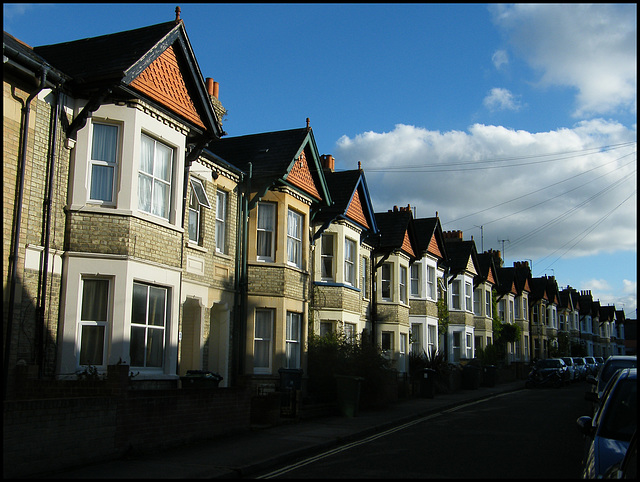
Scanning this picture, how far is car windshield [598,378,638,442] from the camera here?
7.39m

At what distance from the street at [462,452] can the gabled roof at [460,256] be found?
19.5 meters

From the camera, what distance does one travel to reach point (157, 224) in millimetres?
13594

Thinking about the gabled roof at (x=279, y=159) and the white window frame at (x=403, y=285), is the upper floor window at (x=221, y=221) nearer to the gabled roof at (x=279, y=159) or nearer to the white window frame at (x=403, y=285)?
the gabled roof at (x=279, y=159)

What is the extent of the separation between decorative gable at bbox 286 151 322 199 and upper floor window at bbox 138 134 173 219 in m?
5.18

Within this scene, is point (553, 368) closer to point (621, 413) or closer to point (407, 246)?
point (407, 246)

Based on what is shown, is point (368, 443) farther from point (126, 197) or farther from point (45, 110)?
point (45, 110)

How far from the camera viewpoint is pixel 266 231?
1919 centimetres

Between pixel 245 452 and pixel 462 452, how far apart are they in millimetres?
3784

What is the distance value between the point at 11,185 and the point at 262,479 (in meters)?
6.62

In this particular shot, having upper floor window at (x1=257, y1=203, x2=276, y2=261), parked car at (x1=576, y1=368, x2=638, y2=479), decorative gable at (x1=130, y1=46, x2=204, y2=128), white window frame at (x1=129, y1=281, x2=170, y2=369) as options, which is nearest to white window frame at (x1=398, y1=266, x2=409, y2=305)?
upper floor window at (x1=257, y1=203, x2=276, y2=261)

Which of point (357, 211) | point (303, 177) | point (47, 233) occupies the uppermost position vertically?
point (303, 177)

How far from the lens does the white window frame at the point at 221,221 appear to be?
17875 mm

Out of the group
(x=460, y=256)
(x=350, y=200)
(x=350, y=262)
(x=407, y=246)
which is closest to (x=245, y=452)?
(x=350, y=200)

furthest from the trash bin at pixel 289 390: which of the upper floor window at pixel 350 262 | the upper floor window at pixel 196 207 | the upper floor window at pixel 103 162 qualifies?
the upper floor window at pixel 103 162
